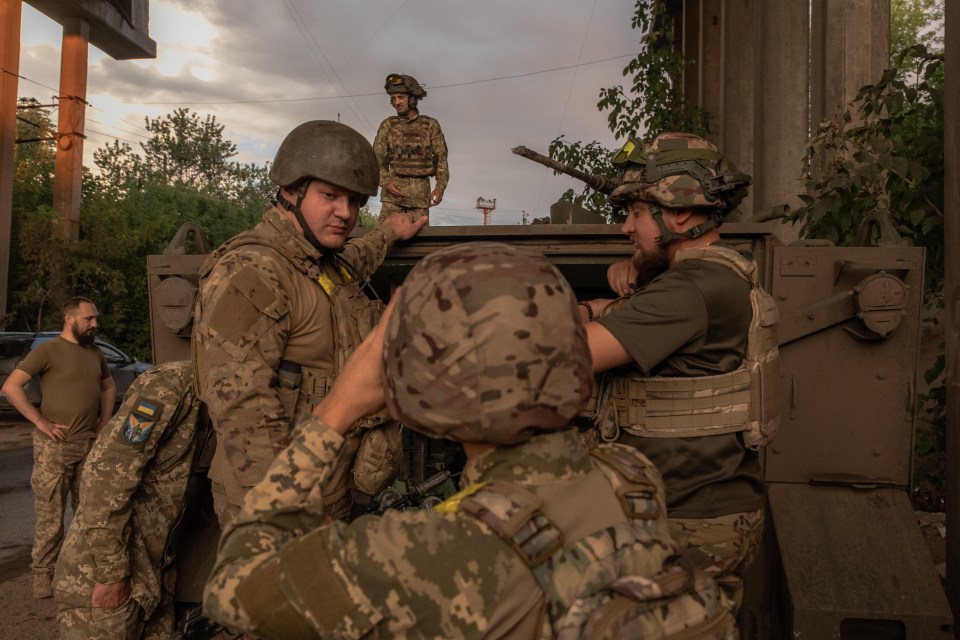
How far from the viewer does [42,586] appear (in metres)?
4.76

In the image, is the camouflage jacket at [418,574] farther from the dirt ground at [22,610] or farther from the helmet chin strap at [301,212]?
the dirt ground at [22,610]

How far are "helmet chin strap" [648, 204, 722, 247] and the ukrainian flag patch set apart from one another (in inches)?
74.3

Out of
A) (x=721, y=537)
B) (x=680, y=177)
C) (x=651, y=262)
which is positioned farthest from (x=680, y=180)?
(x=721, y=537)

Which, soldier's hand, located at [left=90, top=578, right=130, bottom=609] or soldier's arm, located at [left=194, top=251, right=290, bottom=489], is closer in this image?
soldier's arm, located at [left=194, top=251, right=290, bottom=489]

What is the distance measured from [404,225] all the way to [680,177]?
1199 mm

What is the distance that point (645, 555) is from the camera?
1308 mm

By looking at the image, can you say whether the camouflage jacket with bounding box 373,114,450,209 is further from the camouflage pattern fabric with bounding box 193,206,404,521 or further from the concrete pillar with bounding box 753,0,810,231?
the camouflage pattern fabric with bounding box 193,206,404,521

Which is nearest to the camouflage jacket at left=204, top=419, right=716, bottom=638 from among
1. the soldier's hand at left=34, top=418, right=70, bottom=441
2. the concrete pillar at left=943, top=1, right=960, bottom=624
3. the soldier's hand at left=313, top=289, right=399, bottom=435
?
the soldier's hand at left=313, top=289, right=399, bottom=435

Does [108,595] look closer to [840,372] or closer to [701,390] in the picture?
[701,390]

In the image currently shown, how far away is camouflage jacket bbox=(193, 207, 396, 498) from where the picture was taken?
2.32m

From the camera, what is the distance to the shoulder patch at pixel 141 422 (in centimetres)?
318

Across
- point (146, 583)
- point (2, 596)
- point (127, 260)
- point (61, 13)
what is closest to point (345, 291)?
point (146, 583)

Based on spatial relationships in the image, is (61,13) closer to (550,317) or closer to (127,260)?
(127,260)

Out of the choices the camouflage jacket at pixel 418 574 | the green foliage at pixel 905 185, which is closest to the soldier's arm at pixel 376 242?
the camouflage jacket at pixel 418 574
